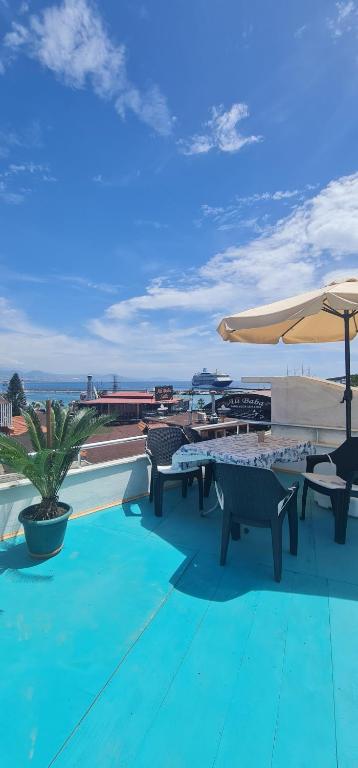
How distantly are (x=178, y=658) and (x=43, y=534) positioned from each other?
1.40 metres

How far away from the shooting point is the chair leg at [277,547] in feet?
7.32

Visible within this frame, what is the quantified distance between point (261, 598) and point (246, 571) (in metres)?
0.30

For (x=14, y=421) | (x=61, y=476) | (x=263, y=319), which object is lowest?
(x=14, y=421)

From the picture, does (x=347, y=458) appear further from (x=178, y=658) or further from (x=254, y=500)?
(x=178, y=658)

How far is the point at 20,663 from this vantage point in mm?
1636

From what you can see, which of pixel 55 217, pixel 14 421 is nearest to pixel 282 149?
pixel 55 217

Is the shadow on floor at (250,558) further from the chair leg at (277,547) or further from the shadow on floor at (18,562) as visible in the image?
the shadow on floor at (18,562)

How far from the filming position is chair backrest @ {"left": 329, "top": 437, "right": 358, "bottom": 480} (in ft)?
10.0

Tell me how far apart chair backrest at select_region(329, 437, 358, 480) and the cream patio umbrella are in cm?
31

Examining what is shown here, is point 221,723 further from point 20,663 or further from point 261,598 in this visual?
A: point 20,663

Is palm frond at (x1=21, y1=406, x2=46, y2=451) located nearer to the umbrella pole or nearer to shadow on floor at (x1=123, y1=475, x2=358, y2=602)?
shadow on floor at (x1=123, y1=475, x2=358, y2=602)

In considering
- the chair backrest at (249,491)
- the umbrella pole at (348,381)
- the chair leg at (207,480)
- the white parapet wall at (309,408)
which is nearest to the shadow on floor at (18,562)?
the chair backrest at (249,491)

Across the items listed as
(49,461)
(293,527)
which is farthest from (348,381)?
(49,461)

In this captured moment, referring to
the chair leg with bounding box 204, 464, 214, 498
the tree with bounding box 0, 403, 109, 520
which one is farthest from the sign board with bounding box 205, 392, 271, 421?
the tree with bounding box 0, 403, 109, 520
